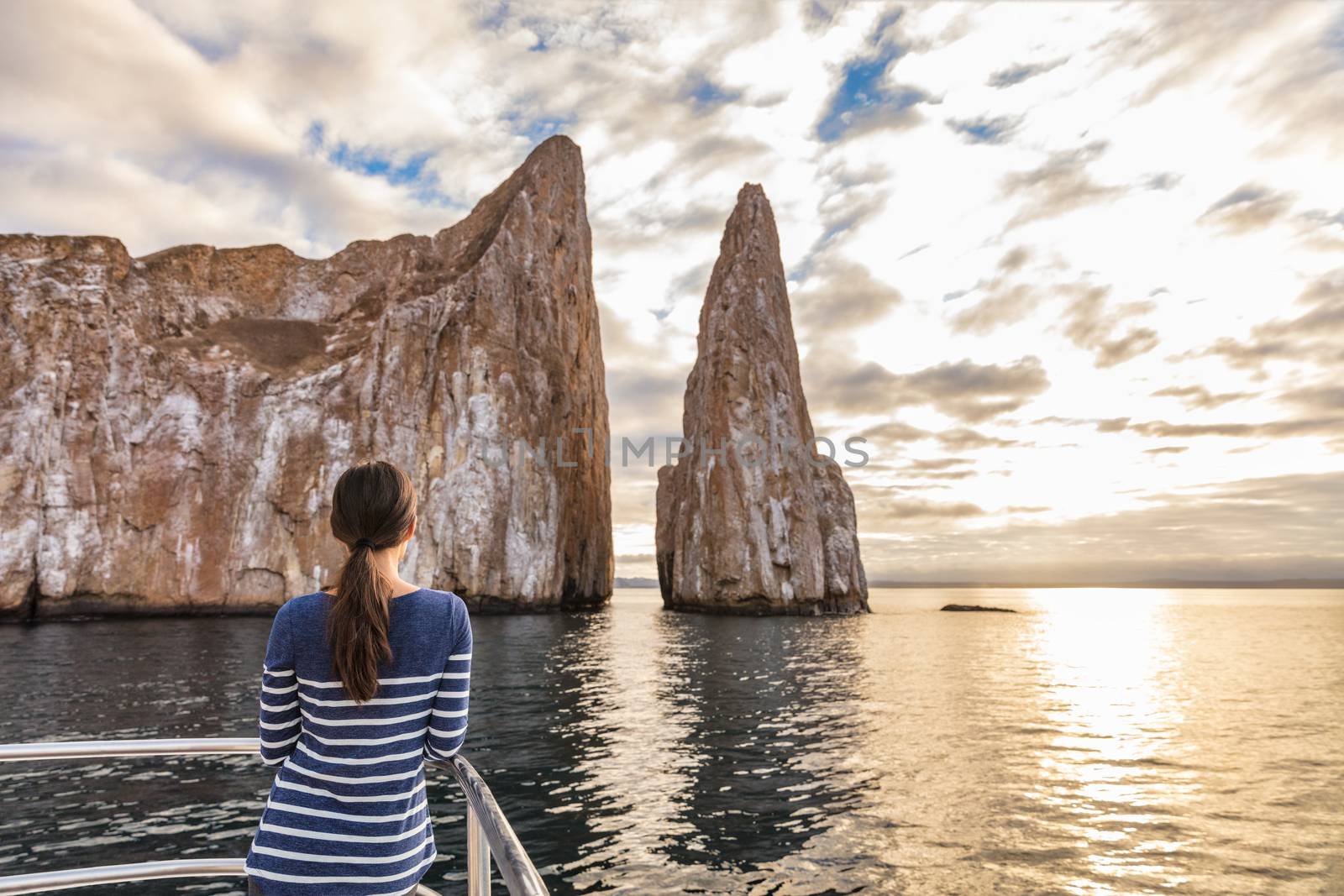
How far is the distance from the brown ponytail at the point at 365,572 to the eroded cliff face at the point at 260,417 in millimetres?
50578

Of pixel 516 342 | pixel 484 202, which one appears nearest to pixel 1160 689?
pixel 516 342

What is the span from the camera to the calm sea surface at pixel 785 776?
9.11m

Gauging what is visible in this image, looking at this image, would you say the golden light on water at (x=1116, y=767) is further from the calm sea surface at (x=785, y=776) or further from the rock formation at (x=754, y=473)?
the rock formation at (x=754, y=473)

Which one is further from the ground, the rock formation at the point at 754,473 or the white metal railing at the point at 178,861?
the rock formation at the point at 754,473

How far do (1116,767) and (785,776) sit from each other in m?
7.33

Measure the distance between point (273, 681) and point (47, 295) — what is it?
60743 millimetres

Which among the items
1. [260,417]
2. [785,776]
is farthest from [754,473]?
[785,776]

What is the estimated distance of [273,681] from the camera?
7.37 feet

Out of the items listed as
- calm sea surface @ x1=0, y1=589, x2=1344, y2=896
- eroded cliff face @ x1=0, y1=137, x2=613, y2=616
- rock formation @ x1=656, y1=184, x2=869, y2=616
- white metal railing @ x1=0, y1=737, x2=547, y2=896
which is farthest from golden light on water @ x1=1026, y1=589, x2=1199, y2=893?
eroded cliff face @ x1=0, y1=137, x2=613, y2=616

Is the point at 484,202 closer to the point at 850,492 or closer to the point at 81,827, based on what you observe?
the point at 850,492

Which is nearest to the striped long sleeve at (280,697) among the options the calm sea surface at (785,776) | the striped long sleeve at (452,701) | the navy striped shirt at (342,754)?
the navy striped shirt at (342,754)

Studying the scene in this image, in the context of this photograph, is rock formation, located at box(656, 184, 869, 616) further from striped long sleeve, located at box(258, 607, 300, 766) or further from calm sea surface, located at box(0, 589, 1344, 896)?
striped long sleeve, located at box(258, 607, 300, 766)

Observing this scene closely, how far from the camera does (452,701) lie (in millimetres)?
2367

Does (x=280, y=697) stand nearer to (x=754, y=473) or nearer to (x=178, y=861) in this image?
(x=178, y=861)
